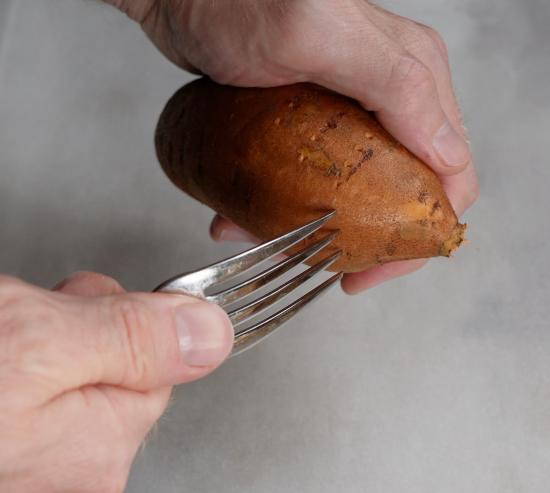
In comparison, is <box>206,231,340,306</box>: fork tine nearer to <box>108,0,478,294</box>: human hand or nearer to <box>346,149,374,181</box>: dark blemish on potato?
<box>346,149,374,181</box>: dark blemish on potato

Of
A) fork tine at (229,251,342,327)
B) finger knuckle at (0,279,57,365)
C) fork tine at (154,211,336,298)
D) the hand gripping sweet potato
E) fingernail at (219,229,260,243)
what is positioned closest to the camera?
finger knuckle at (0,279,57,365)

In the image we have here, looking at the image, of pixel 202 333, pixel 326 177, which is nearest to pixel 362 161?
pixel 326 177

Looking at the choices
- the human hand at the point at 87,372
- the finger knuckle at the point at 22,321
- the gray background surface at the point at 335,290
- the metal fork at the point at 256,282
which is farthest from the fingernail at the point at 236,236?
the finger knuckle at the point at 22,321

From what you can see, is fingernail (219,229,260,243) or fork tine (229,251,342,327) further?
fingernail (219,229,260,243)

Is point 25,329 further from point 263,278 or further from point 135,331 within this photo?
point 263,278

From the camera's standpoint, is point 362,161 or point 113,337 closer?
point 113,337

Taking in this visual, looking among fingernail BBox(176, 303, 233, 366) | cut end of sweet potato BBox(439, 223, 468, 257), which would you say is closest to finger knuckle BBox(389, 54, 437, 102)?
cut end of sweet potato BBox(439, 223, 468, 257)
